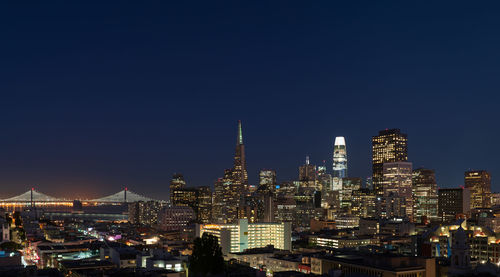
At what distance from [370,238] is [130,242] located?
54.1 meters

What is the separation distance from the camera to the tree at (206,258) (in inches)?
2132

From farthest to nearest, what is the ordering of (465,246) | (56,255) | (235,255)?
(235,255), (56,255), (465,246)

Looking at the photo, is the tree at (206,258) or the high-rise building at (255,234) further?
the high-rise building at (255,234)

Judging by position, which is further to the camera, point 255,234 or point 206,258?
point 255,234

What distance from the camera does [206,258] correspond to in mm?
54188

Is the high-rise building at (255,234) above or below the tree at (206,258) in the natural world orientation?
below

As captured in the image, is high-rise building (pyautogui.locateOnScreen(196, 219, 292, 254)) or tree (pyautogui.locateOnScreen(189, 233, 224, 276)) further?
high-rise building (pyautogui.locateOnScreen(196, 219, 292, 254))

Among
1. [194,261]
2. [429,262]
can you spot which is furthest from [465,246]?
[194,261]

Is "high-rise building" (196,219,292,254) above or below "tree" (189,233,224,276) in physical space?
below

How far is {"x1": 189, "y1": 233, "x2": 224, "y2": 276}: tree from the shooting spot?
178ft

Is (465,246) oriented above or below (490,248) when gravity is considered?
above

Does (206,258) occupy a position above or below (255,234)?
above

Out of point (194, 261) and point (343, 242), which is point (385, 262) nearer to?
point (194, 261)

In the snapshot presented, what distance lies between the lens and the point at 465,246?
53656 millimetres
